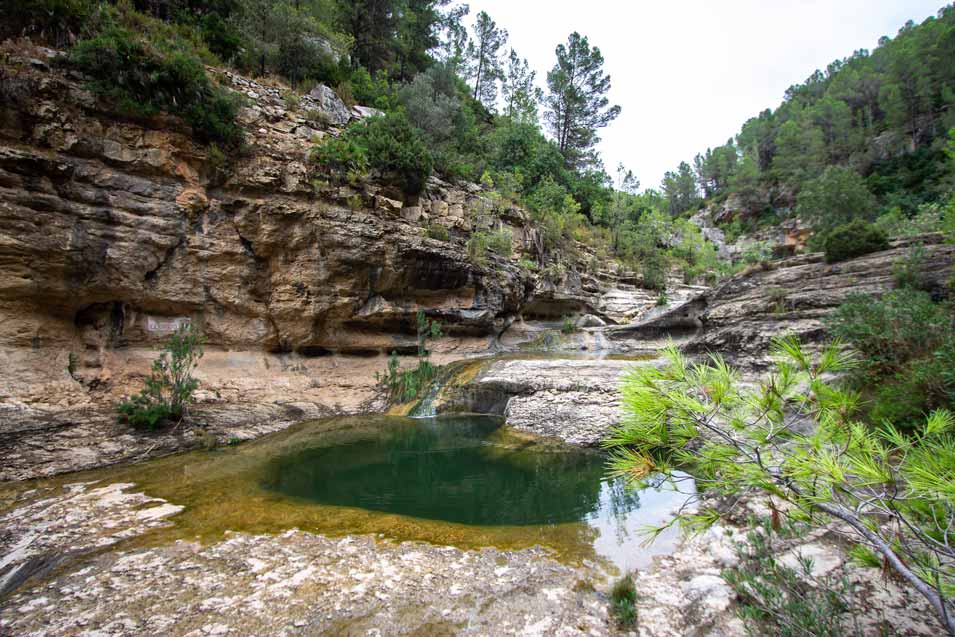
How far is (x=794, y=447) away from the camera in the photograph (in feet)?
7.51

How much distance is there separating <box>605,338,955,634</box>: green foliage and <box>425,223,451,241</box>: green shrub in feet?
50.0

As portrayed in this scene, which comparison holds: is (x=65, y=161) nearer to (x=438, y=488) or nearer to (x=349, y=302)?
(x=349, y=302)

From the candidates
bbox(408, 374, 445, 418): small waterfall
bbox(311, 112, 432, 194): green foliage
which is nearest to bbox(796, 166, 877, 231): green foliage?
bbox(311, 112, 432, 194): green foliage

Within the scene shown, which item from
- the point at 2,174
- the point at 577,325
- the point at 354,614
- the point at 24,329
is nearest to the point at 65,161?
the point at 2,174

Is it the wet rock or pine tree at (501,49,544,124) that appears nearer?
the wet rock

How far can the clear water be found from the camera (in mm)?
4875

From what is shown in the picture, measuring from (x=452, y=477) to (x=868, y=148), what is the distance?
57.3 metres

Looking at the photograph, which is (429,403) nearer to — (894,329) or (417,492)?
(417,492)

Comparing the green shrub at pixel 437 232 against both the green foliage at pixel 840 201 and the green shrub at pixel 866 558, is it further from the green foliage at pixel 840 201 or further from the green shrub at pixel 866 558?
the green foliage at pixel 840 201

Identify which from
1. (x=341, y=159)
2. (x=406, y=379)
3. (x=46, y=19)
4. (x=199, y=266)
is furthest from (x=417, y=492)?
(x=46, y=19)

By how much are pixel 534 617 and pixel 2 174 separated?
14.6 meters

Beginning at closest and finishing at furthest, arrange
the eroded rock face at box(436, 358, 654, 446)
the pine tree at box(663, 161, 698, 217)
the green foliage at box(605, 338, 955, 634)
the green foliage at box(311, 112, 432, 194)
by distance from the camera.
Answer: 1. the green foliage at box(605, 338, 955, 634)
2. the eroded rock face at box(436, 358, 654, 446)
3. the green foliage at box(311, 112, 432, 194)
4. the pine tree at box(663, 161, 698, 217)

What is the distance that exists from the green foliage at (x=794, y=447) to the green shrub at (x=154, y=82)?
15.5 meters

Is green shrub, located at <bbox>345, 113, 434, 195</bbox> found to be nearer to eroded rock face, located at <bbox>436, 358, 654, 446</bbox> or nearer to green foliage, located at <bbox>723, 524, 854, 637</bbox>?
eroded rock face, located at <bbox>436, 358, 654, 446</bbox>
